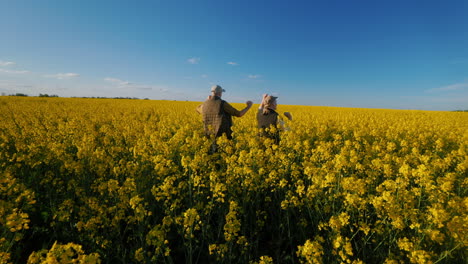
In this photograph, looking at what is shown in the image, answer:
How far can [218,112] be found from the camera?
5.06 meters

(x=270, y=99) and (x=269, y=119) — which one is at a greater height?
(x=270, y=99)

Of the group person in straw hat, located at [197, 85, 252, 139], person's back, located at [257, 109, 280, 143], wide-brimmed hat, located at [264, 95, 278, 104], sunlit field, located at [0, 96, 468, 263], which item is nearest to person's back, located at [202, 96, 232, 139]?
person in straw hat, located at [197, 85, 252, 139]

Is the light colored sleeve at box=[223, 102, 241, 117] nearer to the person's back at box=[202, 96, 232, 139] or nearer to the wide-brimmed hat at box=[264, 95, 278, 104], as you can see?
the person's back at box=[202, 96, 232, 139]

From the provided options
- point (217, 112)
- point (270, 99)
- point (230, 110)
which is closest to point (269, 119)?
point (270, 99)

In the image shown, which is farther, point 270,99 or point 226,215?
point 270,99

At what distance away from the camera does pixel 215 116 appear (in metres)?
5.14

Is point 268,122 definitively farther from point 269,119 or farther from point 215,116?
point 215,116

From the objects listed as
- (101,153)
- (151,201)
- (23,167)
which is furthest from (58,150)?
(151,201)

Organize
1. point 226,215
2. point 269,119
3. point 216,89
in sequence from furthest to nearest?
point 269,119, point 216,89, point 226,215

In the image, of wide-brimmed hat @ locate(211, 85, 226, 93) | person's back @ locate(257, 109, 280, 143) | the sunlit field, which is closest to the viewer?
the sunlit field

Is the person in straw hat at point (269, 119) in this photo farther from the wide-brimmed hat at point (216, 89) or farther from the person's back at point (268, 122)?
the wide-brimmed hat at point (216, 89)

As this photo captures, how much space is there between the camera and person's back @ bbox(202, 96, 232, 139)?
5.06 meters

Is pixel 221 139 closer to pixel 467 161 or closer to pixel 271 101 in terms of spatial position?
pixel 271 101

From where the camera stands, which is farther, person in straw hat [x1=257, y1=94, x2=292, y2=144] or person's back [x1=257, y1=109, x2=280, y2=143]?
person's back [x1=257, y1=109, x2=280, y2=143]
